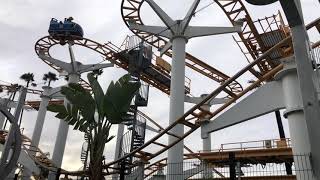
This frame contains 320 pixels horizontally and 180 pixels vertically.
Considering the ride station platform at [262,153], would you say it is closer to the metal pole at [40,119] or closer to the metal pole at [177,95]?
the metal pole at [177,95]

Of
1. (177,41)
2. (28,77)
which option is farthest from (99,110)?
(28,77)

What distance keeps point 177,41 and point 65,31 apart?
1354 cm

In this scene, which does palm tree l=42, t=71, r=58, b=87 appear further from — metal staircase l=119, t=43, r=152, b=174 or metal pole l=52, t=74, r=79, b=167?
metal staircase l=119, t=43, r=152, b=174

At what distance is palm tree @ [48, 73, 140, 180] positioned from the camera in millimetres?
13305

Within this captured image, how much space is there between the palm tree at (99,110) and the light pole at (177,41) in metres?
3.85

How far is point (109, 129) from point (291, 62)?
742 centimetres

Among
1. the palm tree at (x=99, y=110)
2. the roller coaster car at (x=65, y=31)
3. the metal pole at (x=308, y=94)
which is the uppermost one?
the roller coaster car at (x=65, y=31)

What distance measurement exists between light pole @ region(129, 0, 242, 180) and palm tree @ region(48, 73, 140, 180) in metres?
3.85

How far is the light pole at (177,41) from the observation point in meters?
16.5

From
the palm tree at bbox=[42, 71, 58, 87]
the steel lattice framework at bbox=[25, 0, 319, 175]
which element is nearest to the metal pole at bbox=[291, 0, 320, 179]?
the steel lattice framework at bbox=[25, 0, 319, 175]

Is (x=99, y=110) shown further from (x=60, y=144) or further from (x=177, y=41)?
(x=60, y=144)

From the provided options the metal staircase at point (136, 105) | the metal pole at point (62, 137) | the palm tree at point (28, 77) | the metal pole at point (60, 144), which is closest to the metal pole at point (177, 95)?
the metal staircase at point (136, 105)

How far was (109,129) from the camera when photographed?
45.2 ft

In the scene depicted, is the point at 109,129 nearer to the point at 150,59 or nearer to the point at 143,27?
the point at 143,27
